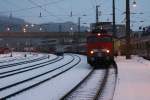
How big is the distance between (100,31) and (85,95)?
20.4 metres

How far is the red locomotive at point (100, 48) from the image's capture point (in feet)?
115

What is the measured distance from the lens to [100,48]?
1391 inches

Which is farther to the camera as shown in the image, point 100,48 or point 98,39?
point 98,39

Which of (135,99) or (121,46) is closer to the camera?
(135,99)

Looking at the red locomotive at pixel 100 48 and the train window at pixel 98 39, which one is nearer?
the red locomotive at pixel 100 48

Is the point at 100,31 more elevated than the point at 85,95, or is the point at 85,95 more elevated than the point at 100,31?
the point at 100,31

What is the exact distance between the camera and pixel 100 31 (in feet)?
121

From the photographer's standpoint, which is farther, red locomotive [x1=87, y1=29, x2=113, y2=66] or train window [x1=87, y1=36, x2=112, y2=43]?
train window [x1=87, y1=36, x2=112, y2=43]

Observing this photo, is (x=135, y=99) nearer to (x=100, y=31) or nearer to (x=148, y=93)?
(x=148, y=93)

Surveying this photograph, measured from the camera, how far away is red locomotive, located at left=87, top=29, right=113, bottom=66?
35.2 meters

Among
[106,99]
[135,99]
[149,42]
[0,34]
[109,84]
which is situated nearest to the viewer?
[135,99]

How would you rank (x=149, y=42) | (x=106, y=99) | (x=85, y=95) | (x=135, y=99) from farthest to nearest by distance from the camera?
(x=149, y=42)
(x=85, y=95)
(x=106, y=99)
(x=135, y=99)

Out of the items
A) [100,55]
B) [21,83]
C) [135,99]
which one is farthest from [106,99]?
[100,55]

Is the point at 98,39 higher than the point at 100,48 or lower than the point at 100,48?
higher
